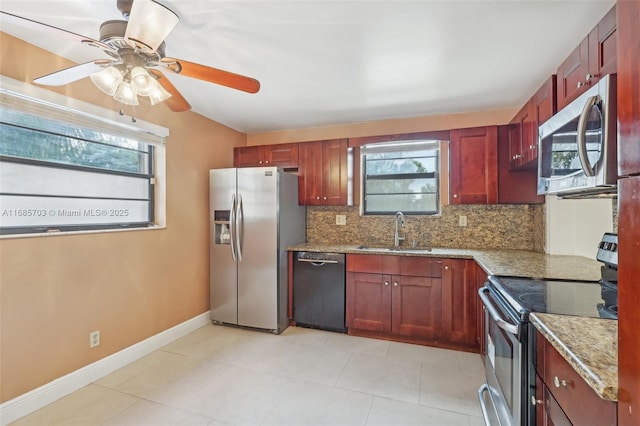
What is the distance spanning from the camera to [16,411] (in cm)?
178

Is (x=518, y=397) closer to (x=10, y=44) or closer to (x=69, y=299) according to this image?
(x=69, y=299)

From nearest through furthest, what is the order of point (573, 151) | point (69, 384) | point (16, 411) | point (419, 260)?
point (573, 151), point (16, 411), point (69, 384), point (419, 260)

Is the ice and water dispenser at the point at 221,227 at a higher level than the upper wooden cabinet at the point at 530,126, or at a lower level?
lower

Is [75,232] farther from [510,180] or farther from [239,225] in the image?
[510,180]

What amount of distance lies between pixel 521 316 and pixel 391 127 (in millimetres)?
2638

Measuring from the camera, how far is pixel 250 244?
3.13 m

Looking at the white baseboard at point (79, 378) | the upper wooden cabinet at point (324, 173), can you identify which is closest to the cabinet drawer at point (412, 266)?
the upper wooden cabinet at point (324, 173)

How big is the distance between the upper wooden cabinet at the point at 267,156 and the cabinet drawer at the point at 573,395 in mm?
2937

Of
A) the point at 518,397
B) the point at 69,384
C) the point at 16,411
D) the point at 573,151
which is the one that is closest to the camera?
the point at 518,397

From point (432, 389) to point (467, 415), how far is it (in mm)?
298

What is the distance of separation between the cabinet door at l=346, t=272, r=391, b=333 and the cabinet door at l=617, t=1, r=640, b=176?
7.64 feet

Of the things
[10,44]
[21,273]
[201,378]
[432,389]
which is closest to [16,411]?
[21,273]

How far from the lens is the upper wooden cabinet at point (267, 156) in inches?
139

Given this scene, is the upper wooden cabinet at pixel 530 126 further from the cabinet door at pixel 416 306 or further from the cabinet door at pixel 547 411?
the cabinet door at pixel 547 411
